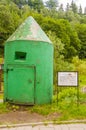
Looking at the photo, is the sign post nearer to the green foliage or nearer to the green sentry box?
the green sentry box

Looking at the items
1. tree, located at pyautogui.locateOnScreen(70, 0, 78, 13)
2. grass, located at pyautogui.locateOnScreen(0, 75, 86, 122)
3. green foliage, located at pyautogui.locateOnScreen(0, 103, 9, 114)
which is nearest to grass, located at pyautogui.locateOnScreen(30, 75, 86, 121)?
grass, located at pyautogui.locateOnScreen(0, 75, 86, 122)

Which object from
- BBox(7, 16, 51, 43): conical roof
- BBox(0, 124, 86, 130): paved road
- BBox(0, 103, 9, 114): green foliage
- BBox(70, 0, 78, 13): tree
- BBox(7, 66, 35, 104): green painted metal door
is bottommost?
BBox(0, 124, 86, 130): paved road

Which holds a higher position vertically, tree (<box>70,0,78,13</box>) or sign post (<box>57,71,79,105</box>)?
tree (<box>70,0,78,13</box>)

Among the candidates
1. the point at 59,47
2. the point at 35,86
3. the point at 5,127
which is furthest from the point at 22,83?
the point at 59,47

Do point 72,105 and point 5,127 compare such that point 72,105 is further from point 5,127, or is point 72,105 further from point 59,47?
point 59,47

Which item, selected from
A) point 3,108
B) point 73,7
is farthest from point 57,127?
point 73,7

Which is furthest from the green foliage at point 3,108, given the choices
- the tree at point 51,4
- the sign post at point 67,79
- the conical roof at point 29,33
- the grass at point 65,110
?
the tree at point 51,4

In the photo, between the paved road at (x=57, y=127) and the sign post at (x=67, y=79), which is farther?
the sign post at (x=67, y=79)

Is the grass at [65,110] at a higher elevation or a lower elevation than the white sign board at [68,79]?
lower

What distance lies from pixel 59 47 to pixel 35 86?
84.5 feet

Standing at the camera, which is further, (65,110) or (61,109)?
(61,109)

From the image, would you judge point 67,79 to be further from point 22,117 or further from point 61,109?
point 22,117

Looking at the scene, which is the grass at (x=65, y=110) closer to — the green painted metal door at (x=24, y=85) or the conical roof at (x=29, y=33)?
the green painted metal door at (x=24, y=85)

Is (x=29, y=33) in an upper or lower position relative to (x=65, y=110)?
upper
